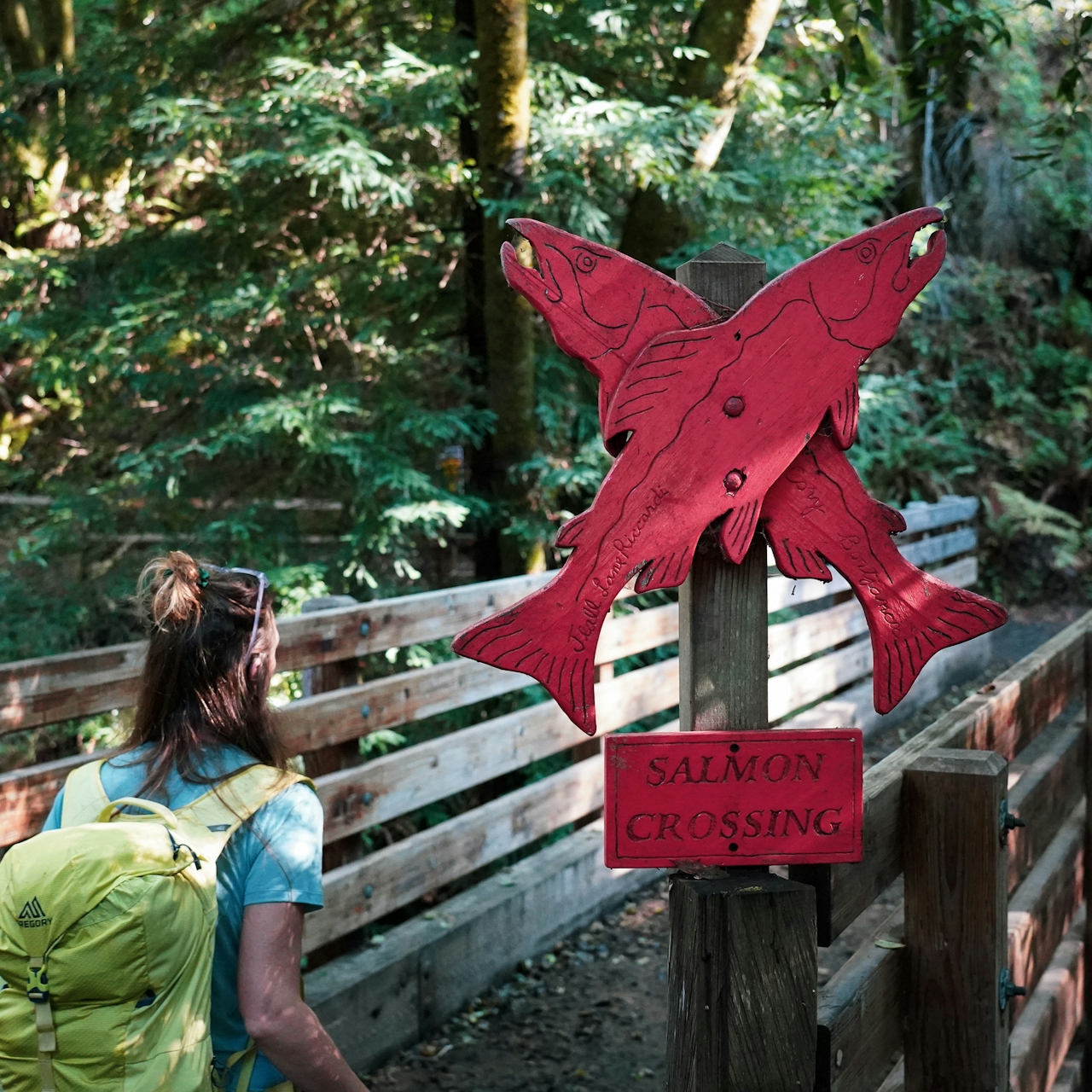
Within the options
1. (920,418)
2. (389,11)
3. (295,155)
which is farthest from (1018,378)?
(295,155)

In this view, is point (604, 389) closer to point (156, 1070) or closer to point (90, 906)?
point (90, 906)

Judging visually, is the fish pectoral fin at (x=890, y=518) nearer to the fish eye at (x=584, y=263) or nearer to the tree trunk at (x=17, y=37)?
the fish eye at (x=584, y=263)

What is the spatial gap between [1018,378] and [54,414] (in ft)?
28.1

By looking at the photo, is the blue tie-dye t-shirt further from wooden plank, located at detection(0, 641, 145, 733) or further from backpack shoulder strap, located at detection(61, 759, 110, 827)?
wooden plank, located at detection(0, 641, 145, 733)

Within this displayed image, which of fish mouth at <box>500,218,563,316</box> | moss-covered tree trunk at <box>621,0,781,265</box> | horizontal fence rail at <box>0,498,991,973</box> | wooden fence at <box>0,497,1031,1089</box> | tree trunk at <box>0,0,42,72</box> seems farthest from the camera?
tree trunk at <box>0,0,42,72</box>

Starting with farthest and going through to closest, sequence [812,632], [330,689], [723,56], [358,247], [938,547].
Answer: [938,547], [812,632], [358,247], [723,56], [330,689]

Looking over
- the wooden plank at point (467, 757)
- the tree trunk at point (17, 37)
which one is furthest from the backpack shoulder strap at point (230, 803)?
the tree trunk at point (17, 37)

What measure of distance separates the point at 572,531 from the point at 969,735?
1.25 meters

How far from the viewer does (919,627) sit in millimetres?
1656

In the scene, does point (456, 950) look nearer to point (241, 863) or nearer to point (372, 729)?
point (372, 729)

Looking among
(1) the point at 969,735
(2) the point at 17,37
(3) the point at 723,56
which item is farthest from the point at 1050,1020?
(2) the point at 17,37

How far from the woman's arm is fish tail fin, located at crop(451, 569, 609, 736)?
2.02ft

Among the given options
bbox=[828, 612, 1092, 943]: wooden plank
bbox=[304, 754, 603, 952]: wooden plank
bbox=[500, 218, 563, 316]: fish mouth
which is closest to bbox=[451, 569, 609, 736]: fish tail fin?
bbox=[500, 218, 563, 316]: fish mouth

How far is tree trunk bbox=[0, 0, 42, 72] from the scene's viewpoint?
314 inches
